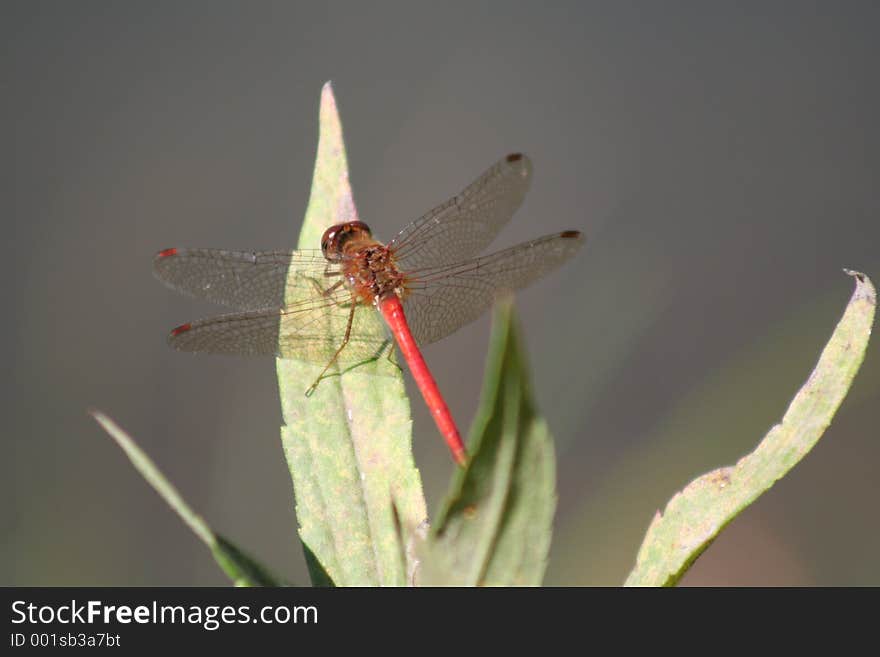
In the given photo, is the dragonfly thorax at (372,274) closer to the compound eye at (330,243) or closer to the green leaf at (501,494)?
the compound eye at (330,243)

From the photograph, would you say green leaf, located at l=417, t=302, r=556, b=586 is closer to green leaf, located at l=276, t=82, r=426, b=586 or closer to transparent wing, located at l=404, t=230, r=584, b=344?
green leaf, located at l=276, t=82, r=426, b=586

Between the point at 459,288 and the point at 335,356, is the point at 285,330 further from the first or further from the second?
the point at 459,288

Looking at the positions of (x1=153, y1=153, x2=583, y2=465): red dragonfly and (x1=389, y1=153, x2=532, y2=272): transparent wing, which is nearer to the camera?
(x1=153, y1=153, x2=583, y2=465): red dragonfly

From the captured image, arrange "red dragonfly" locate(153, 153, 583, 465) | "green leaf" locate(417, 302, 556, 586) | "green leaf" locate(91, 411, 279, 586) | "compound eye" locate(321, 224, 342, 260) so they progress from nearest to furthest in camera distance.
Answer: "green leaf" locate(417, 302, 556, 586) → "green leaf" locate(91, 411, 279, 586) → "compound eye" locate(321, 224, 342, 260) → "red dragonfly" locate(153, 153, 583, 465)

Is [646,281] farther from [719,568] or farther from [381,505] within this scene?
[381,505]

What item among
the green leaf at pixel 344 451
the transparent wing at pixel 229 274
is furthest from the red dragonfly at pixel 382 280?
the green leaf at pixel 344 451

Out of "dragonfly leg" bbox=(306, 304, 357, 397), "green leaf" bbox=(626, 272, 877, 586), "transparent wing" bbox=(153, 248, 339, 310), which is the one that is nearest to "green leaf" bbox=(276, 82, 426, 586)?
"dragonfly leg" bbox=(306, 304, 357, 397)
